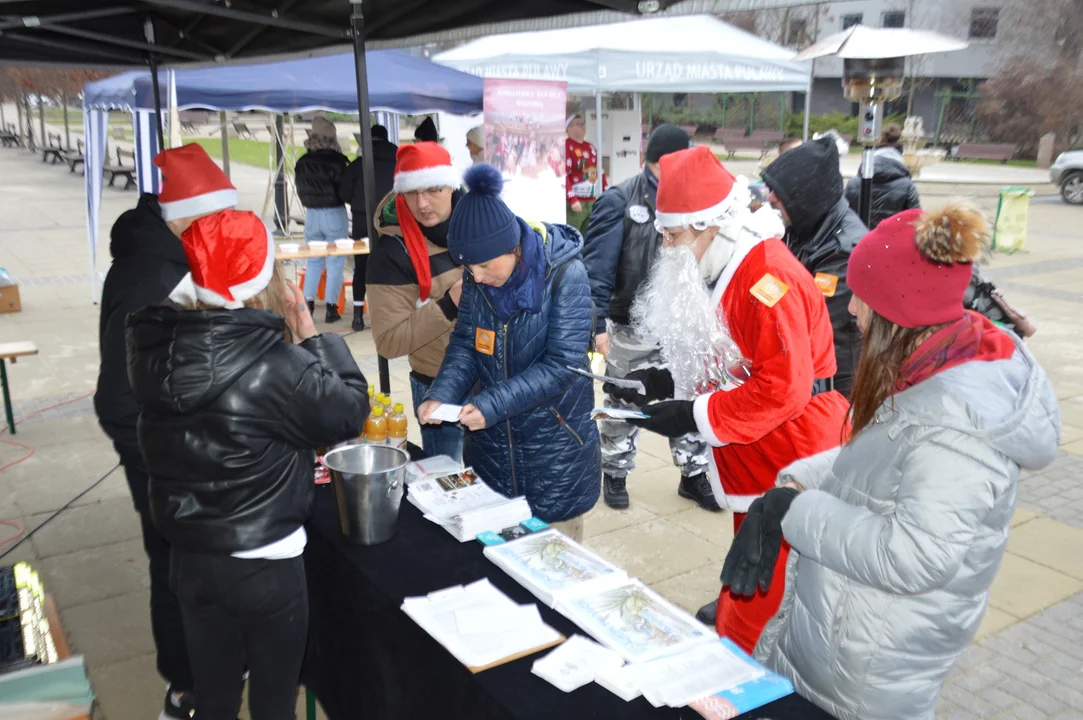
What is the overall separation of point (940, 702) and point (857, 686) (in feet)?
5.34

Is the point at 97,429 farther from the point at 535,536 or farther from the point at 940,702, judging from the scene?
the point at 940,702

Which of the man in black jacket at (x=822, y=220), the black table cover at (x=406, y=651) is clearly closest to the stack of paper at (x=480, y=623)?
the black table cover at (x=406, y=651)

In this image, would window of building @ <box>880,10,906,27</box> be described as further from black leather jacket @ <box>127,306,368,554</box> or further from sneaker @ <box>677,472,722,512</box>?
black leather jacket @ <box>127,306,368,554</box>

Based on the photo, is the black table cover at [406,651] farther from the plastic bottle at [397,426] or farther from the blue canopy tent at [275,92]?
the blue canopy tent at [275,92]

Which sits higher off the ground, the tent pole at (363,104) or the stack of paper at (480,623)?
the tent pole at (363,104)

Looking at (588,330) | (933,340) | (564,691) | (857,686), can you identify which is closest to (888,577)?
(857,686)

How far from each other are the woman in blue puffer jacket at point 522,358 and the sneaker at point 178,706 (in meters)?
1.26

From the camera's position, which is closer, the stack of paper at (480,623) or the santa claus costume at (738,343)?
the stack of paper at (480,623)

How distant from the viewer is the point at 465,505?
105 inches

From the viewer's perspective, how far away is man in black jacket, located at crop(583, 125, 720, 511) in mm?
4414

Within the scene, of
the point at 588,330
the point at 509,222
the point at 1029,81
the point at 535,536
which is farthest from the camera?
the point at 1029,81

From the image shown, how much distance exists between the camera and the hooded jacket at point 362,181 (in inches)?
322

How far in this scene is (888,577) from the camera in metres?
1.69

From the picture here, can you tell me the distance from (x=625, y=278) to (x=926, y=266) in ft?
9.19
